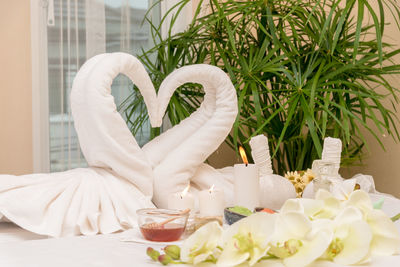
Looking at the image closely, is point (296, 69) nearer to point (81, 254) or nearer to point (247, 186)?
point (247, 186)

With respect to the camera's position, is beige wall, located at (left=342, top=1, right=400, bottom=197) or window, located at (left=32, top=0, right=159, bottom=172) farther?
window, located at (left=32, top=0, right=159, bottom=172)

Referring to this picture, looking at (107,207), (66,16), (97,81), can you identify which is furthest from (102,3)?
(107,207)

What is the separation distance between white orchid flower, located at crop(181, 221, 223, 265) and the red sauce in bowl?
22cm

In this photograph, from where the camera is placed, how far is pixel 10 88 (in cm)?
239

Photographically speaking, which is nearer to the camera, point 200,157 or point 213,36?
point 200,157

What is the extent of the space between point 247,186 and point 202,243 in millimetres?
462

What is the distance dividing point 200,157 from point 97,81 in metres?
0.36

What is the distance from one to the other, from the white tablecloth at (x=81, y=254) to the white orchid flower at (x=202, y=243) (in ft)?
0.29

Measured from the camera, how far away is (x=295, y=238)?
681 millimetres

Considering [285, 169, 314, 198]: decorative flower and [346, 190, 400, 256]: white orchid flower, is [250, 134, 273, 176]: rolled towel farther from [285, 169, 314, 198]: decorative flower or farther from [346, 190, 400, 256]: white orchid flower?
[346, 190, 400, 256]: white orchid flower

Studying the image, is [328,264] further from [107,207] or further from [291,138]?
[291,138]

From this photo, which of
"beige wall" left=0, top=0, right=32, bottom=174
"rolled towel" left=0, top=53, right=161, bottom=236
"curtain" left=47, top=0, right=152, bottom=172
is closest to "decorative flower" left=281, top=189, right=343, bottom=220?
"rolled towel" left=0, top=53, right=161, bottom=236

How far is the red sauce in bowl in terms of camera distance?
2.97 feet

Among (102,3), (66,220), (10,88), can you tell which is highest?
(102,3)
